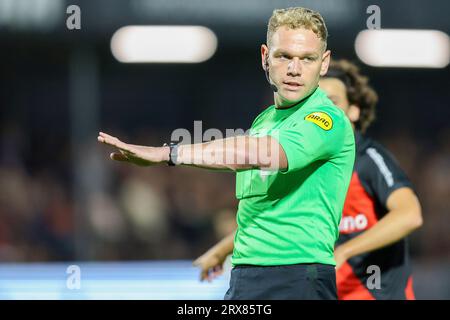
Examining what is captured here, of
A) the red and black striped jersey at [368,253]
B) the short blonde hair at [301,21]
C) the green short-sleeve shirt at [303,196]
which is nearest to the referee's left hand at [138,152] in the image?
the green short-sleeve shirt at [303,196]

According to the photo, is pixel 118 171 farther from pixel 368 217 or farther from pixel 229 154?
pixel 229 154

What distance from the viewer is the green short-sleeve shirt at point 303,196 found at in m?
3.87

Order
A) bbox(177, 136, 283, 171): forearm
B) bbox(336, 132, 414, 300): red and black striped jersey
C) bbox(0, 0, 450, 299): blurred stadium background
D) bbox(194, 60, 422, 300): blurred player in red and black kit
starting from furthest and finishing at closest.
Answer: bbox(0, 0, 450, 299): blurred stadium background, bbox(336, 132, 414, 300): red and black striped jersey, bbox(194, 60, 422, 300): blurred player in red and black kit, bbox(177, 136, 283, 171): forearm

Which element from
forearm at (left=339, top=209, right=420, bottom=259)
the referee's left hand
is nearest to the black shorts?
the referee's left hand

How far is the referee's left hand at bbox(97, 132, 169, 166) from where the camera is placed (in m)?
3.55

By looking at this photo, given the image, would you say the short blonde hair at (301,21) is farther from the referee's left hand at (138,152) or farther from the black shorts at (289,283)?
the black shorts at (289,283)

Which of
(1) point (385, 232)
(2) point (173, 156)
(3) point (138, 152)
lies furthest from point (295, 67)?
(1) point (385, 232)

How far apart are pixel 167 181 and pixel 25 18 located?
8.16ft

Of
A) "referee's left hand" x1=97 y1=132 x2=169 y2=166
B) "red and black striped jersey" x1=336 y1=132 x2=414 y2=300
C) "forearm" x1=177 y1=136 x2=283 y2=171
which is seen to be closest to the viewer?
"referee's left hand" x1=97 y1=132 x2=169 y2=166

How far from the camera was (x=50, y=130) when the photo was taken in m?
13.2

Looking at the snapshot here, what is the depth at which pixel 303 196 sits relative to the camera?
3.89 m

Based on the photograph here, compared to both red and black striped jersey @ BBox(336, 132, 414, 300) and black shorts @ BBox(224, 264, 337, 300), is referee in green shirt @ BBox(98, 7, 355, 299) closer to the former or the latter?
black shorts @ BBox(224, 264, 337, 300)

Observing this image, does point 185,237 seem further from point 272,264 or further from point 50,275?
point 272,264

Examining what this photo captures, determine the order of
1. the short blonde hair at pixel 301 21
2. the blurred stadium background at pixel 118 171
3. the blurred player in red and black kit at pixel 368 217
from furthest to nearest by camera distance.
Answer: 1. the blurred stadium background at pixel 118 171
2. the blurred player in red and black kit at pixel 368 217
3. the short blonde hair at pixel 301 21
